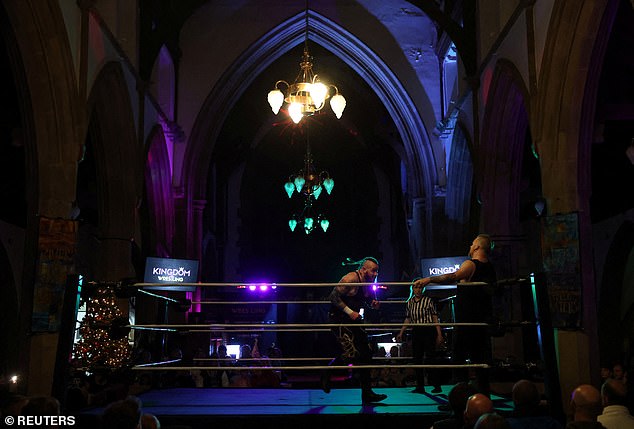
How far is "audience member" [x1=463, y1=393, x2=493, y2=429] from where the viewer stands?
380 centimetres

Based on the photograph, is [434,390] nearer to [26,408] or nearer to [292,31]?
[26,408]

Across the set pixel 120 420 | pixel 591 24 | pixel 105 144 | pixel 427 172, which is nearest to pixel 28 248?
pixel 105 144

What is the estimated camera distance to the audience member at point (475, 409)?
3801 millimetres

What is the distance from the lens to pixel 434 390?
22.3ft

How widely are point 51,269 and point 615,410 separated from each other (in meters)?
6.17

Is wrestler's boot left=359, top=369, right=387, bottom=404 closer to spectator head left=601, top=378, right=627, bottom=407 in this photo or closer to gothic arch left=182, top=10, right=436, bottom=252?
spectator head left=601, top=378, right=627, bottom=407

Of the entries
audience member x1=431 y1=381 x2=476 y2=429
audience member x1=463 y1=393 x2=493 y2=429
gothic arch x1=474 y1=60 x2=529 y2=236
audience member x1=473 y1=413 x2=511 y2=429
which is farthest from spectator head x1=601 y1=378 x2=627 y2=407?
gothic arch x1=474 y1=60 x2=529 y2=236

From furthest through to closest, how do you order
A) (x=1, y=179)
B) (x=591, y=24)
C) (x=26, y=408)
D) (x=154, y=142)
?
(x=154, y=142), (x=1, y=179), (x=591, y=24), (x=26, y=408)

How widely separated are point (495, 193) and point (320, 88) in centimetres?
391

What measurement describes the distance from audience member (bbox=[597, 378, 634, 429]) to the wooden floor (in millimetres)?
736

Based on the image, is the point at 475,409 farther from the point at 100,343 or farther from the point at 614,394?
the point at 100,343

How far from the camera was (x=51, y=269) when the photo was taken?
27.2ft

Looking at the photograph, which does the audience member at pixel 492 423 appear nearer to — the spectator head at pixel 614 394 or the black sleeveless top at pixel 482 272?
Result: the spectator head at pixel 614 394
